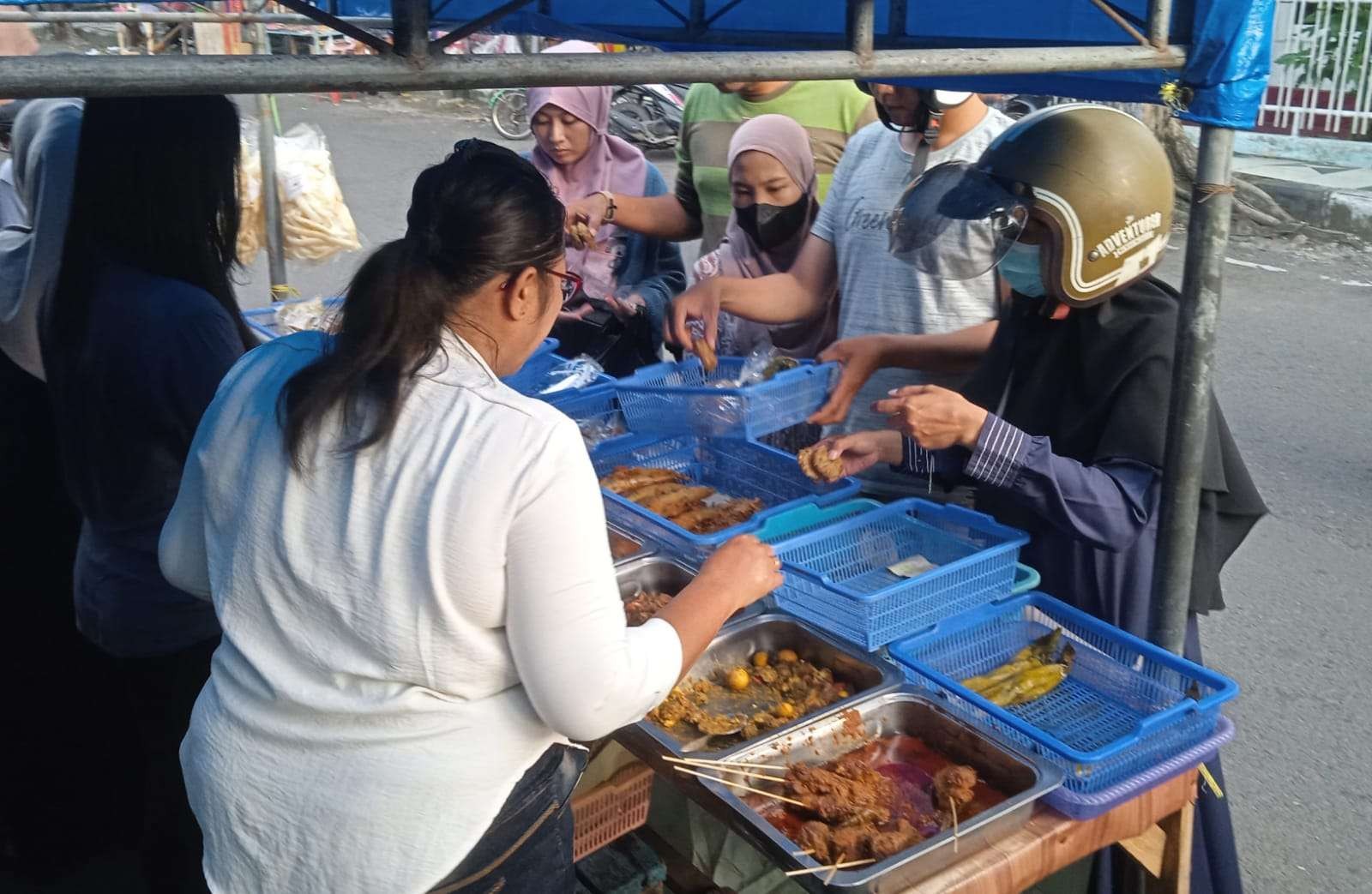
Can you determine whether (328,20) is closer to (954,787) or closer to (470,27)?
(470,27)

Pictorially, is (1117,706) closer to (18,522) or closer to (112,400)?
(112,400)

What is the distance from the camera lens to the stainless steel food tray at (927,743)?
70.1 inches

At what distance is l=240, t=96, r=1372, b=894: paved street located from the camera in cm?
345

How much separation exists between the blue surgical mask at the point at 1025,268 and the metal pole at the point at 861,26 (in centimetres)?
71

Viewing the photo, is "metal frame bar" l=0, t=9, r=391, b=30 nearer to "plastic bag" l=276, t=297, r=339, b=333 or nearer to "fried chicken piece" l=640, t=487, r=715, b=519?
"plastic bag" l=276, t=297, r=339, b=333

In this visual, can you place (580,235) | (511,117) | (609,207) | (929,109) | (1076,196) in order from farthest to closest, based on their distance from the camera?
(511,117), (609,207), (580,235), (929,109), (1076,196)

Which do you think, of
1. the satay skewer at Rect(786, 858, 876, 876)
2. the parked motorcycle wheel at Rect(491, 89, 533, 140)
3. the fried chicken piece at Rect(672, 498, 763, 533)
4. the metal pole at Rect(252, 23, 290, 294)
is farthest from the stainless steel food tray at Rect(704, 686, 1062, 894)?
the parked motorcycle wheel at Rect(491, 89, 533, 140)

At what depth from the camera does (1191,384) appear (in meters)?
2.09

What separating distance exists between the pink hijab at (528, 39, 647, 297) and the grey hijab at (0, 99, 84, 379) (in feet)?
6.05

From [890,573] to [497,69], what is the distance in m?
1.36

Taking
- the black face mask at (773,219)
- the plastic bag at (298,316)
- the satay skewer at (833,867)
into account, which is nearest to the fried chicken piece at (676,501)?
the black face mask at (773,219)

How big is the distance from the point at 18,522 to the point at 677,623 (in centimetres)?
230

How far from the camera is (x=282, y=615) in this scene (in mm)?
1562

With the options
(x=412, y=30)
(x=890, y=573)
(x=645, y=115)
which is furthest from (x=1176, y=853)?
(x=645, y=115)
